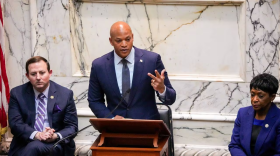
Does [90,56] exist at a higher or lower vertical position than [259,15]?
lower

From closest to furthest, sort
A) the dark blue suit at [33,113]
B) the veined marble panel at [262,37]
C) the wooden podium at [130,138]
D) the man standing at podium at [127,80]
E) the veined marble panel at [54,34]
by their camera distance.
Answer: the wooden podium at [130,138], the man standing at podium at [127,80], the dark blue suit at [33,113], the veined marble panel at [262,37], the veined marble panel at [54,34]

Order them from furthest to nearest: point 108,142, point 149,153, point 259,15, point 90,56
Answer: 1. point 90,56
2. point 259,15
3. point 108,142
4. point 149,153

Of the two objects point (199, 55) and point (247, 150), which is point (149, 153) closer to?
point (247, 150)

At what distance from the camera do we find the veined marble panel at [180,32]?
5.15m

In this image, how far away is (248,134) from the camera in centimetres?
373

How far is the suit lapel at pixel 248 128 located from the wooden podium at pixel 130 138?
60 cm

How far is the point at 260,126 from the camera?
3746 millimetres

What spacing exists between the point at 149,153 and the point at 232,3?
91.6 inches

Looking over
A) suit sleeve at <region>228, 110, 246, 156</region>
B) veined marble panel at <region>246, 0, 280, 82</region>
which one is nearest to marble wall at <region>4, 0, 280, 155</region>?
veined marble panel at <region>246, 0, 280, 82</region>

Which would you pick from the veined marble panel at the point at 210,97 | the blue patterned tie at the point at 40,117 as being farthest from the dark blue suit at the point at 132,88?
the veined marble panel at the point at 210,97

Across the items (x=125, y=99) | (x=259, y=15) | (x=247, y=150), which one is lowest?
(x=247, y=150)

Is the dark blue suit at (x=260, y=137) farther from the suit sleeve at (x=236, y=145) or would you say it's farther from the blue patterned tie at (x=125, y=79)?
the blue patterned tie at (x=125, y=79)

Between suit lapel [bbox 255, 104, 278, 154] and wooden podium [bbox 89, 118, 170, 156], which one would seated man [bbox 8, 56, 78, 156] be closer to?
wooden podium [bbox 89, 118, 170, 156]

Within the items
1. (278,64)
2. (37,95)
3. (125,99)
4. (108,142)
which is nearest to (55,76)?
(37,95)
